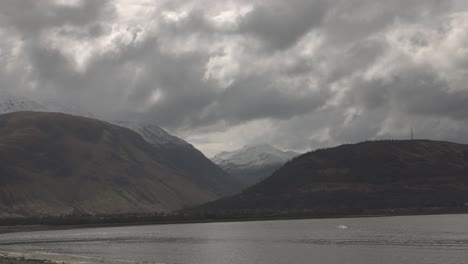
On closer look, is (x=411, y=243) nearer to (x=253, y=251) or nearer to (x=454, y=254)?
(x=454, y=254)

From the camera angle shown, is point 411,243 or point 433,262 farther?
point 411,243

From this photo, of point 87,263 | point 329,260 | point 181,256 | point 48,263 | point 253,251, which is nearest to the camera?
point 48,263

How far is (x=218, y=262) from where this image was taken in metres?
118

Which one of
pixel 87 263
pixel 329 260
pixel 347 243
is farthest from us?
pixel 347 243

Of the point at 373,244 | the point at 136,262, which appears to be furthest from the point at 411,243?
the point at 136,262

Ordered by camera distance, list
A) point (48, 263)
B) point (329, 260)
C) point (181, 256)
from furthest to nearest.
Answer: point (181, 256)
point (329, 260)
point (48, 263)

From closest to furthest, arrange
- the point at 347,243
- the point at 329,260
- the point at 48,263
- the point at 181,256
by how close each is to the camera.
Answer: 1. the point at 48,263
2. the point at 329,260
3. the point at 181,256
4. the point at 347,243

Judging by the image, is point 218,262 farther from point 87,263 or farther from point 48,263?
point 48,263

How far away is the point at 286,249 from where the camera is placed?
147 metres

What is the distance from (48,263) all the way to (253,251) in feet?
191

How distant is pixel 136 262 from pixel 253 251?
39.5m

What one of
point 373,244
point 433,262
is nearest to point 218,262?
point 433,262

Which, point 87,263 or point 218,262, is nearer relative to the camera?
point 87,263

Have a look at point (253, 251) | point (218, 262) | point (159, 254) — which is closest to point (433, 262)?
point (218, 262)
